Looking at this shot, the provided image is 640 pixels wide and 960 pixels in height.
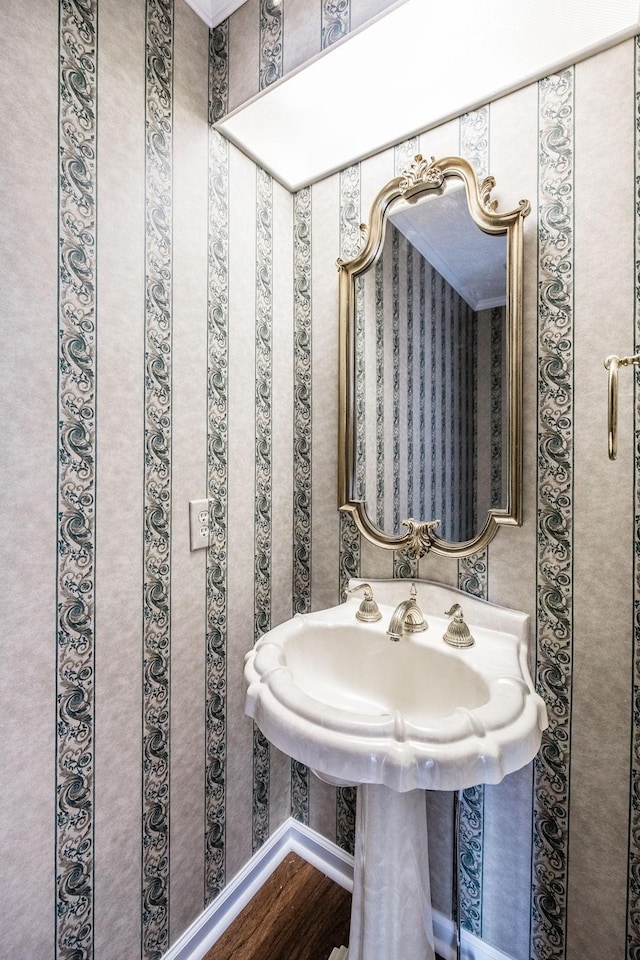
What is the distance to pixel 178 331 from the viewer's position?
1078 mm

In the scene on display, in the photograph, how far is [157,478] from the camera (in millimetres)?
1036

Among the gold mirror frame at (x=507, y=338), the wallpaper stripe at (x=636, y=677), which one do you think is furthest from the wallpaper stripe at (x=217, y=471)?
the wallpaper stripe at (x=636, y=677)

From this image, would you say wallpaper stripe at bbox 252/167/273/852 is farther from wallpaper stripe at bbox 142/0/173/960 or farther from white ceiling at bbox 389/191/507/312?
white ceiling at bbox 389/191/507/312

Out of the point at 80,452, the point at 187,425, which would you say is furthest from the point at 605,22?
the point at 80,452

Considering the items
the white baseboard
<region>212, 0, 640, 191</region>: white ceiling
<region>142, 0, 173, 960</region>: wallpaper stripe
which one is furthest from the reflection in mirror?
the white baseboard

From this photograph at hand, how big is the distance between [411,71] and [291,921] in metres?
2.24

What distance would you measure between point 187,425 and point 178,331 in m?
0.23

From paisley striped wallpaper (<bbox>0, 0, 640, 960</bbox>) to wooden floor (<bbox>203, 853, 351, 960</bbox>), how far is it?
136 mm

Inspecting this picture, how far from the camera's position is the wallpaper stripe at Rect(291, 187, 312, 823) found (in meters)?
1.41

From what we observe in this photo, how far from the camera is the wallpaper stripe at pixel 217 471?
1.16m

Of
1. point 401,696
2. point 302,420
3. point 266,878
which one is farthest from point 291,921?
point 302,420

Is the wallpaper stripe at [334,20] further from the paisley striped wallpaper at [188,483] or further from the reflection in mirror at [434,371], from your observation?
the reflection in mirror at [434,371]

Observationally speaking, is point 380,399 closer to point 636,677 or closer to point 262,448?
point 262,448

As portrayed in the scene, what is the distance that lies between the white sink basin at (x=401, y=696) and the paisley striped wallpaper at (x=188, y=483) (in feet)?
0.44
